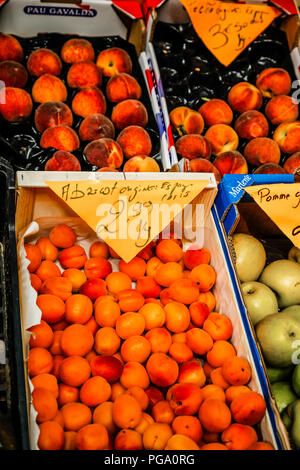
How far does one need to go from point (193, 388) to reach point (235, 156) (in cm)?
99

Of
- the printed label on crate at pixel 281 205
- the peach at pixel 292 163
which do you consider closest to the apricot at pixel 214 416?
the printed label on crate at pixel 281 205

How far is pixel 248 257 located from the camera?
1.33 meters

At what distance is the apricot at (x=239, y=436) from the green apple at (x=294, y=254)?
635 millimetres

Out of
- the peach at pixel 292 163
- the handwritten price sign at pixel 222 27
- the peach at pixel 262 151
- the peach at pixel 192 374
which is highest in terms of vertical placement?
the handwritten price sign at pixel 222 27

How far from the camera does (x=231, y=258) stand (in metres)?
1.21

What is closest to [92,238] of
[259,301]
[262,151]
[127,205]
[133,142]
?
[127,205]

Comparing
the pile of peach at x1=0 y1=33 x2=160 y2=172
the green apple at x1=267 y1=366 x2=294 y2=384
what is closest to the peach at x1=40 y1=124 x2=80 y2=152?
the pile of peach at x1=0 y1=33 x2=160 y2=172

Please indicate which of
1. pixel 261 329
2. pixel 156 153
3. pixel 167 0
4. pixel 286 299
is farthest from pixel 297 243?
pixel 167 0

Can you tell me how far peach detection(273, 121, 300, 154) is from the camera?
178 cm

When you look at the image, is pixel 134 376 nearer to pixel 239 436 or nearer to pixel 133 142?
pixel 239 436

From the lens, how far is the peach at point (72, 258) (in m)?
1.27

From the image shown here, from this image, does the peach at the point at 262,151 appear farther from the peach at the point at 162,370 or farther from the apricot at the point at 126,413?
the apricot at the point at 126,413

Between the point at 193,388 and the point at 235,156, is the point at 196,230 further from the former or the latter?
the point at 193,388

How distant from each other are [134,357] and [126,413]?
0.17 metres
